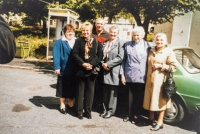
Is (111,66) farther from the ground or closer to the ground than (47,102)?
farther from the ground

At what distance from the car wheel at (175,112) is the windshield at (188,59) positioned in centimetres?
74

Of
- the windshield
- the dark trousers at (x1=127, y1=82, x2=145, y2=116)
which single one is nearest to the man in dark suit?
the dark trousers at (x1=127, y1=82, x2=145, y2=116)

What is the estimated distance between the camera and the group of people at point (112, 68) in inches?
166

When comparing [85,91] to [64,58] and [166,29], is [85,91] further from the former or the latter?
[166,29]

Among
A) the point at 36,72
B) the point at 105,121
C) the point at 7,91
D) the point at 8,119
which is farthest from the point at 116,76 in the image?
the point at 36,72

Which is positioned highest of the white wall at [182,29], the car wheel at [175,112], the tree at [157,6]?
the tree at [157,6]

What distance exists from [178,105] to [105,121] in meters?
1.52

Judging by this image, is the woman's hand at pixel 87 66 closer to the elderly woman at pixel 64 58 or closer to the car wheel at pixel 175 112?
the elderly woman at pixel 64 58

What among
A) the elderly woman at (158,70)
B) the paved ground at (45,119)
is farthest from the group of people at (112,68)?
the paved ground at (45,119)

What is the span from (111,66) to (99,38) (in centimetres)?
81

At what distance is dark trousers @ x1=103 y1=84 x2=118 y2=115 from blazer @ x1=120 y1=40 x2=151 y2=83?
1.46 ft

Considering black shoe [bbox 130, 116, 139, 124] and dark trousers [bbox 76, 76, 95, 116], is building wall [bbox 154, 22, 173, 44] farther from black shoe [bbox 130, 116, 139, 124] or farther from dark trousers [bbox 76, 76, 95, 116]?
dark trousers [bbox 76, 76, 95, 116]

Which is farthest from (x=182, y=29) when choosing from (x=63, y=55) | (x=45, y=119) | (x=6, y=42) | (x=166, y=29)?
(x=6, y=42)

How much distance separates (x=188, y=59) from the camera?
498 centimetres
